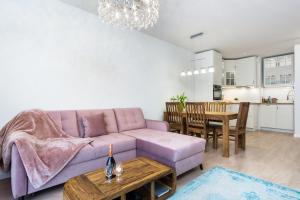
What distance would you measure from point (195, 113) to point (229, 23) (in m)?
1.91

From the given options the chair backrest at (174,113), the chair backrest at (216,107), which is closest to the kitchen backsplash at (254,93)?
the chair backrest at (216,107)

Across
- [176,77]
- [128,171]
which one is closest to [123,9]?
[128,171]

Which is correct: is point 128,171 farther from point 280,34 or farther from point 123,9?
point 280,34

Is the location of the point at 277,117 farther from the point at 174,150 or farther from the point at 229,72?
the point at 174,150

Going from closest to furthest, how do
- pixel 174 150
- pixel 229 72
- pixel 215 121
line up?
pixel 174 150, pixel 215 121, pixel 229 72

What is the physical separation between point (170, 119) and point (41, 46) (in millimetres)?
2884

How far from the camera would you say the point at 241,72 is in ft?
19.4

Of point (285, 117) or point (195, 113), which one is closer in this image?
point (195, 113)

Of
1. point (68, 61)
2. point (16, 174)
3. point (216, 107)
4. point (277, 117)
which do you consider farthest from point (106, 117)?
point (277, 117)

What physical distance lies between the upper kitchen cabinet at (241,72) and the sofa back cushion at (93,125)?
4.94 m

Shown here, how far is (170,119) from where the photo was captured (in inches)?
158

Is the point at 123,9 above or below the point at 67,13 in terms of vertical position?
below

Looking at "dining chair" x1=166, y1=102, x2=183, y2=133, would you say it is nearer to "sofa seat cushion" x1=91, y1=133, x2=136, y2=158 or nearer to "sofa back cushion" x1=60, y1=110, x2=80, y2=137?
"sofa seat cushion" x1=91, y1=133, x2=136, y2=158

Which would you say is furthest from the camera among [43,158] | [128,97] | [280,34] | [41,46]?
[280,34]
